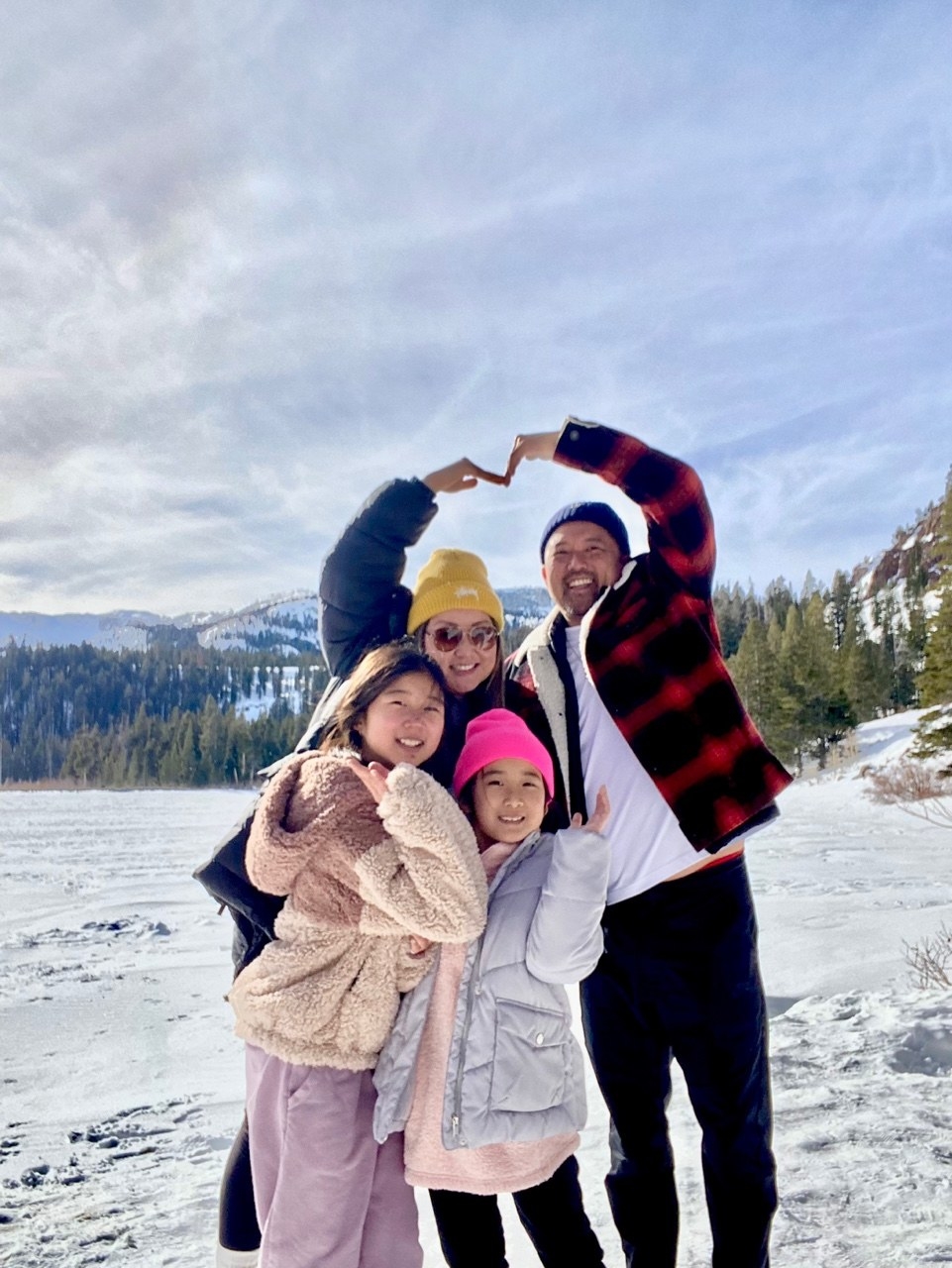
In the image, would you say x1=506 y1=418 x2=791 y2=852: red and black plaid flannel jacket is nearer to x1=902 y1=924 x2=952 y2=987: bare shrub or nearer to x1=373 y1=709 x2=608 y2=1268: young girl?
x1=373 y1=709 x2=608 y2=1268: young girl

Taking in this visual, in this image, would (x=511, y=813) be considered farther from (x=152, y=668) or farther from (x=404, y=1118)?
(x=152, y=668)

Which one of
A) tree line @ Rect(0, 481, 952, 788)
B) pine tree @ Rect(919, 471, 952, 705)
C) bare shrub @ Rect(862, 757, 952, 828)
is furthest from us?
tree line @ Rect(0, 481, 952, 788)

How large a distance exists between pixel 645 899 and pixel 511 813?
524 mm

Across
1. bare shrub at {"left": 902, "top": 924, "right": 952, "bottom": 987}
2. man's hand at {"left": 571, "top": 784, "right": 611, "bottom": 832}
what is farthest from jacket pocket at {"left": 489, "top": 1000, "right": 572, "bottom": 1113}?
bare shrub at {"left": 902, "top": 924, "right": 952, "bottom": 987}

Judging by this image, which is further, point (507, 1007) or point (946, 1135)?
point (946, 1135)

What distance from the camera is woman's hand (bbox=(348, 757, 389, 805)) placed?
1.99 m

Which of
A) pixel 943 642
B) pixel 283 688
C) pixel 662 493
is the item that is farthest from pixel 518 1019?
pixel 283 688

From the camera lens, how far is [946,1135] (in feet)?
9.19

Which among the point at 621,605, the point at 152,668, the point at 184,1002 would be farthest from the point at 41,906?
the point at 152,668

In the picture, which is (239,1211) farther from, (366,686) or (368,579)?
(368,579)

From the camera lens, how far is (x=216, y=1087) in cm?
385

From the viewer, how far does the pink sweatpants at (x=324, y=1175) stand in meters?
1.86

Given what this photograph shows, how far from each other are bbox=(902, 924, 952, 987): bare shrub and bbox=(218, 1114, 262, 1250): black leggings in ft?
12.2

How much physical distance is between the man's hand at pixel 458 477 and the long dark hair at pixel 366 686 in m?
0.76
